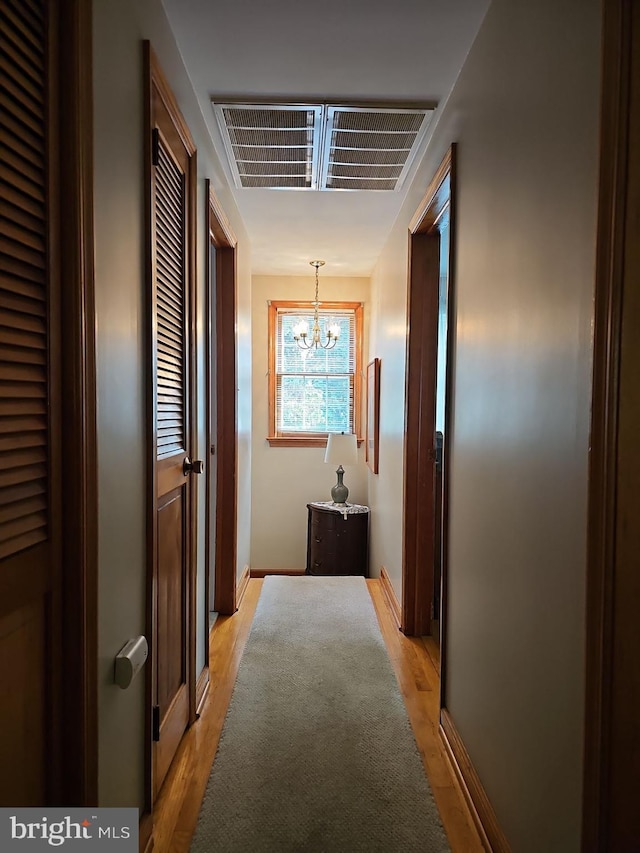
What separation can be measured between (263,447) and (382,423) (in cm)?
166

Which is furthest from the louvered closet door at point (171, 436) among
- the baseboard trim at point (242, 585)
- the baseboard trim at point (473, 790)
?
the baseboard trim at point (242, 585)

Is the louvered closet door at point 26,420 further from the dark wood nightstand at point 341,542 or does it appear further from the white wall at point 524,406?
the dark wood nightstand at point 341,542

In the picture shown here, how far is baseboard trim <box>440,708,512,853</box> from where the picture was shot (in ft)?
5.09

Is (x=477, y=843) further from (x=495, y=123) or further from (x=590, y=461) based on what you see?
(x=495, y=123)

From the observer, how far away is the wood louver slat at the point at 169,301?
5.91 ft

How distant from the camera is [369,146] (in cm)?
262

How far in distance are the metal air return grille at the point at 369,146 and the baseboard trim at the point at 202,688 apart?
246cm

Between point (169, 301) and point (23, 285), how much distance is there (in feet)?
3.17

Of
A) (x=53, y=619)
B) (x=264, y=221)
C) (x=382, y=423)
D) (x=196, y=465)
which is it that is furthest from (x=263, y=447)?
(x=53, y=619)

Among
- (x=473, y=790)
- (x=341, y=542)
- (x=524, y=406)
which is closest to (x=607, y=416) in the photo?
(x=524, y=406)

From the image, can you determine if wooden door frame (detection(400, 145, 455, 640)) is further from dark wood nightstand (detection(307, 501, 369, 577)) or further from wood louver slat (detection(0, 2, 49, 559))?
wood louver slat (detection(0, 2, 49, 559))

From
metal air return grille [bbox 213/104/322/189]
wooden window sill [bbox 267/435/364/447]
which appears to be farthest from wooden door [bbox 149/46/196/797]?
wooden window sill [bbox 267/435/364/447]

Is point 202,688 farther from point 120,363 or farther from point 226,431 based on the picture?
point 120,363

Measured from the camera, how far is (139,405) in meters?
1.58
